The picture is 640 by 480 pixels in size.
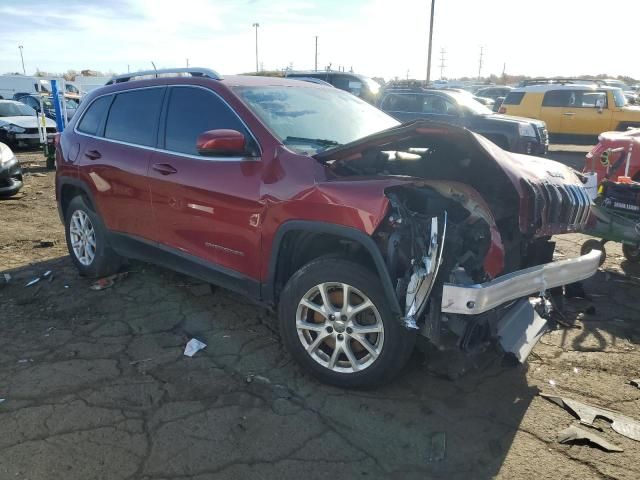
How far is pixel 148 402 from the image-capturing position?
3.13 metres

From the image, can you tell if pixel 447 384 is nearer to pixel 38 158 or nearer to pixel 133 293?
pixel 133 293

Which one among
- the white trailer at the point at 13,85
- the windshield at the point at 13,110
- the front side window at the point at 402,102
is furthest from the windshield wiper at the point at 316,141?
the white trailer at the point at 13,85

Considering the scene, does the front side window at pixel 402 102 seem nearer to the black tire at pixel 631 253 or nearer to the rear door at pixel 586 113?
the rear door at pixel 586 113

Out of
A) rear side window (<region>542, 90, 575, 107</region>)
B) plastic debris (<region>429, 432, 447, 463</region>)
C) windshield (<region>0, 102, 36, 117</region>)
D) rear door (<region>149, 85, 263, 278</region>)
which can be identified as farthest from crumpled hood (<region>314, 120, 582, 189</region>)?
windshield (<region>0, 102, 36, 117</region>)

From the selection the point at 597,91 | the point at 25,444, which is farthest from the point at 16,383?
the point at 597,91

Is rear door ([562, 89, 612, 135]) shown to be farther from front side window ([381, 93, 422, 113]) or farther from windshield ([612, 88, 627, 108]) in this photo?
front side window ([381, 93, 422, 113])

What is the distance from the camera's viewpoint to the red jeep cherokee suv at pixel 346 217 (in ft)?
9.57

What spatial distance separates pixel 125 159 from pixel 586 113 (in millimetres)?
15537

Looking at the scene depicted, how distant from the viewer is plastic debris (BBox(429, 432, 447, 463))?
2.67 meters

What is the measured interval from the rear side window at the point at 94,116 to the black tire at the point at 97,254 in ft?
→ 2.22

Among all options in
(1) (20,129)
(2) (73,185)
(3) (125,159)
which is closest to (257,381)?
(3) (125,159)

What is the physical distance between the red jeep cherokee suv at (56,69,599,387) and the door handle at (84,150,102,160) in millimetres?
493

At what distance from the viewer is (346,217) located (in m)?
3.02

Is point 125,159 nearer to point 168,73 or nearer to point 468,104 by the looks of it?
point 168,73
